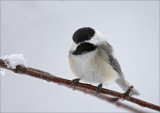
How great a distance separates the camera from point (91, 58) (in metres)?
1.97

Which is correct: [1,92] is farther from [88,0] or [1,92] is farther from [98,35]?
[88,0]

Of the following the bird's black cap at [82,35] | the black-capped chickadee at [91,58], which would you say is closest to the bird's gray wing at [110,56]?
the black-capped chickadee at [91,58]

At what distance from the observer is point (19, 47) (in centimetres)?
Result: 459

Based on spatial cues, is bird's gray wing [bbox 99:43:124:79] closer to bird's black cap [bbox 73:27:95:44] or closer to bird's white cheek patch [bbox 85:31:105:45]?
bird's white cheek patch [bbox 85:31:105:45]

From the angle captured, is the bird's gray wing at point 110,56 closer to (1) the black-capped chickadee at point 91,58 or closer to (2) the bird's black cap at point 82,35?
(1) the black-capped chickadee at point 91,58

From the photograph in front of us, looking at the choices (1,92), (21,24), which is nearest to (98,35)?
(1,92)

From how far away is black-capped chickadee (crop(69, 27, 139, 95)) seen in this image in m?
1.95

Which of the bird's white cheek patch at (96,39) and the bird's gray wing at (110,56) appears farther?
the bird's gray wing at (110,56)

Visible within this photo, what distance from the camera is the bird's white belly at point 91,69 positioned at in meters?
1.97

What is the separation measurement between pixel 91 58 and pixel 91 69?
75 mm

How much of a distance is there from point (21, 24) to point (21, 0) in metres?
0.36

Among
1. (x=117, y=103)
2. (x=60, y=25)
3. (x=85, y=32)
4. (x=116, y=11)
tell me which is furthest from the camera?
(x=116, y=11)

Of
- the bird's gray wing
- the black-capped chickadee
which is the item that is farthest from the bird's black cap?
the bird's gray wing

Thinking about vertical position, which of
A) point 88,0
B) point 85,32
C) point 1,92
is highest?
point 88,0
